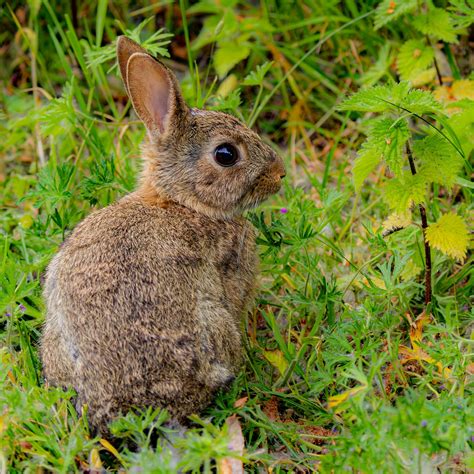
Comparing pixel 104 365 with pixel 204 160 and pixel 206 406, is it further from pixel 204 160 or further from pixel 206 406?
pixel 204 160

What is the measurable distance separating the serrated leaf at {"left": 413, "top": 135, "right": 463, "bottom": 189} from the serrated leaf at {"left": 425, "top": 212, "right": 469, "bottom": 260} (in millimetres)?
235

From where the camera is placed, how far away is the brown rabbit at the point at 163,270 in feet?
10.9

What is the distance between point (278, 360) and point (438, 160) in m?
1.13

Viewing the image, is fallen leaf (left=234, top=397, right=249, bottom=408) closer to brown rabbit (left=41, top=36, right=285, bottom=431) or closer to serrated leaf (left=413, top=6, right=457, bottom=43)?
brown rabbit (left=41, top=36, right=285, bottom=431)

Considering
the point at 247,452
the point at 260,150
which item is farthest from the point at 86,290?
the point at 260,150

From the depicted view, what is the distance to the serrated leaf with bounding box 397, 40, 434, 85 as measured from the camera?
15.8ft

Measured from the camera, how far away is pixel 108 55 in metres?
4.41

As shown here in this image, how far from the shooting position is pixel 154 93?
3.95m

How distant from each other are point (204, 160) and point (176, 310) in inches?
33.7

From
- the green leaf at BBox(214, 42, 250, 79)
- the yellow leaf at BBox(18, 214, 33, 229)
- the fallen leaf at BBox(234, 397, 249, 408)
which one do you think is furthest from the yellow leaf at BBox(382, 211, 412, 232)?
the yellow leaf at BBox(18, 214, 33, 229)

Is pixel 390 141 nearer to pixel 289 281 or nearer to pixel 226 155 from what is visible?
pixel 226 155

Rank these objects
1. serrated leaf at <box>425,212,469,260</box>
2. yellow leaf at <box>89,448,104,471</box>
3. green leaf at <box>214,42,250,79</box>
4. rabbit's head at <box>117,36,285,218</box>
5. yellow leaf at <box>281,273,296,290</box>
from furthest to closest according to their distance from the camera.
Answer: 1. green leaf at <box>214,42,250,79</box>
2. yellow leaf at <box>281,273,296,290</box>
3. rabbit's head at <box>117,36,285,218</box>
4. serrated leaf at <box>425,212,469,260</box>
5. yellow leaf at <box>89,448,104,471</box>

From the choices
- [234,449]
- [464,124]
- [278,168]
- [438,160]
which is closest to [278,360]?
[234,449]

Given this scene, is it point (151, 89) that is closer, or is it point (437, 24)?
point (151, 89)
